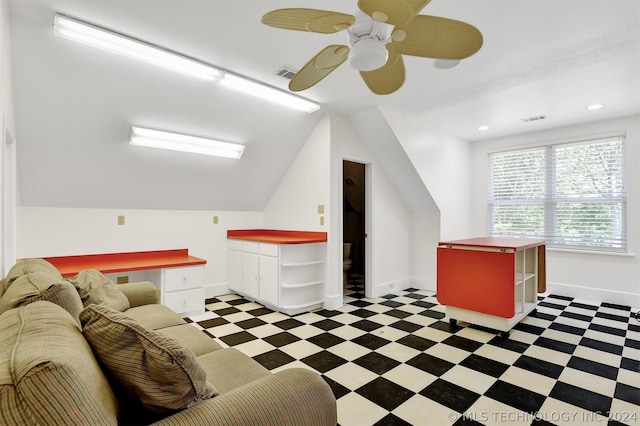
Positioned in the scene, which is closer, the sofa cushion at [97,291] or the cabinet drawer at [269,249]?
the sofa cushion at [97,291]

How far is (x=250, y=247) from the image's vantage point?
421 cm

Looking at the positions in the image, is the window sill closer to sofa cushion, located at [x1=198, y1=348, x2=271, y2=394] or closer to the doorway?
the doorway

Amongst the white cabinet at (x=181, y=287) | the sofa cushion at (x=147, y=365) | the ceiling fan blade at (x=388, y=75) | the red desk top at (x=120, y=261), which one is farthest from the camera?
the white cabinet at (x=181, y=287)

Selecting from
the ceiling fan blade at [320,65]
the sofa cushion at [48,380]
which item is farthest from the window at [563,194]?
the sofa cushion at [48,380]

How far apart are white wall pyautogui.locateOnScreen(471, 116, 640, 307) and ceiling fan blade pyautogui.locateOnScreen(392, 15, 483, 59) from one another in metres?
4.17

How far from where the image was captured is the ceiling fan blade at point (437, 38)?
1.43m

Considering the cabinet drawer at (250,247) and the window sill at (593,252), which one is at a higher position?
the cabinet drawer at (250,247)

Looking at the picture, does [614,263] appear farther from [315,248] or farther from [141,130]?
[141,130]

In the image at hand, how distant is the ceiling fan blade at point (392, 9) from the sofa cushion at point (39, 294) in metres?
1.72

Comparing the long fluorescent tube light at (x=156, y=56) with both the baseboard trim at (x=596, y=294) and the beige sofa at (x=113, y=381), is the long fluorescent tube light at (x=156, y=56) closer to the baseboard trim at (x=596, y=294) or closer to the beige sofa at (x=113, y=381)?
the beige sofa at (x=113, y=381)

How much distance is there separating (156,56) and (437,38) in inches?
82.0

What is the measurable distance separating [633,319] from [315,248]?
3.64m

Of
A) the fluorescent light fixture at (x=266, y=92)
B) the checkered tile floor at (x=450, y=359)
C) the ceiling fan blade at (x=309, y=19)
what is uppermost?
the fluorescent light fixture at (x=266, y=92)

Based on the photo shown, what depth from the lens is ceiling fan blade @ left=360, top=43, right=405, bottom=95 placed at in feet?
5.64
